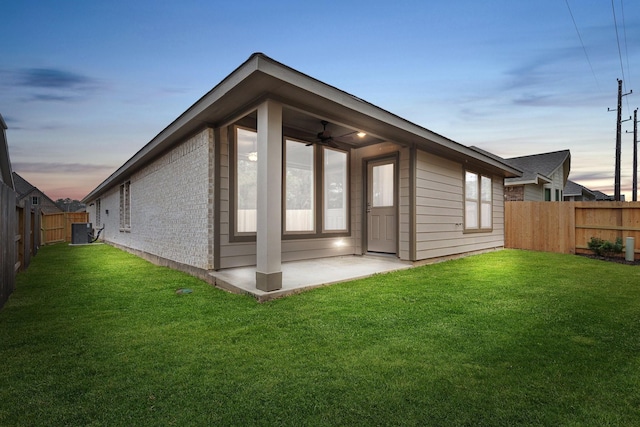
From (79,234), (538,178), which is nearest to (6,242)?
(79,234)

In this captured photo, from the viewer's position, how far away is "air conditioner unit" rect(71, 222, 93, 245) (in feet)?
41.8

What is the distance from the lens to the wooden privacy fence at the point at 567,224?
25.0 feet

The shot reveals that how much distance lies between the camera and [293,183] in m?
6.00

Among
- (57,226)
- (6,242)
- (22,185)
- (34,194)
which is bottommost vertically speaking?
(57,226)

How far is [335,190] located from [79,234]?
39.3 feet

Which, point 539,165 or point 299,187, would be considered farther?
point 539,165

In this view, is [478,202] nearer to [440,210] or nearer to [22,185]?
[440,210]

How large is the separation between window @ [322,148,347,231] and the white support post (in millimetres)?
2651

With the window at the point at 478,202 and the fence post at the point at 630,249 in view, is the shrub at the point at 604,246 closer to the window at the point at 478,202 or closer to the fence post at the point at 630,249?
the fence post at the point at 630,249

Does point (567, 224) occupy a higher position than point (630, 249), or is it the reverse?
point (567, 224)

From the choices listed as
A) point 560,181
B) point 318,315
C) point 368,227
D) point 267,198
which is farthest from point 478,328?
point 560,181

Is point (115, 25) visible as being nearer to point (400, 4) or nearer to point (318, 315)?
point (400, 4)

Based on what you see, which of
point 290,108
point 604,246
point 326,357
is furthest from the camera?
point 604,246

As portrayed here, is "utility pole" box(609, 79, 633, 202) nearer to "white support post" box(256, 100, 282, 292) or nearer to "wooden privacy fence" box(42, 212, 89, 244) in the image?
"white support post" box(256, 100, 282, 292)
